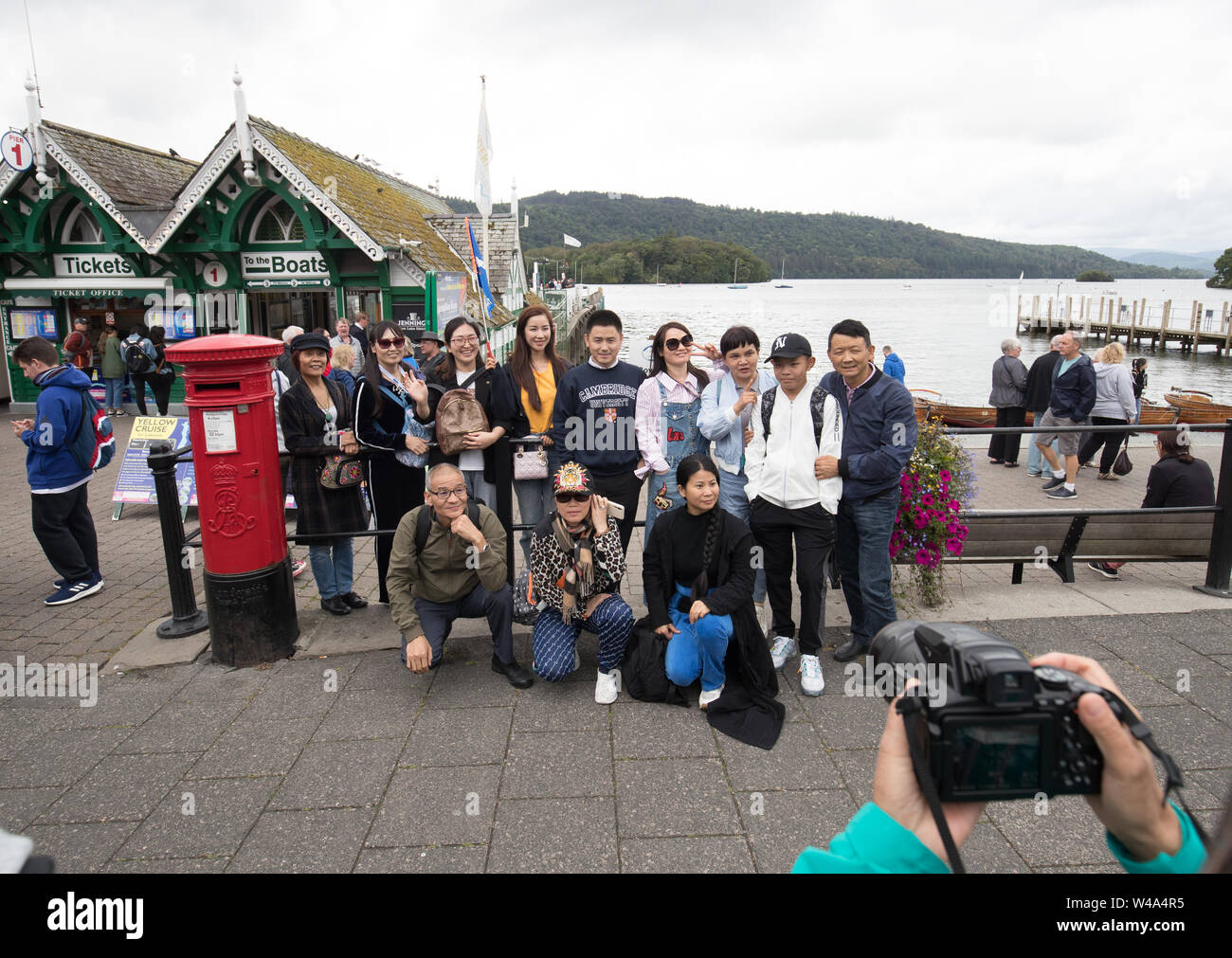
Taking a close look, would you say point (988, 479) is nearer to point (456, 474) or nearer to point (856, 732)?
point (856, 732)

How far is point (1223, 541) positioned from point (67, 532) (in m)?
8.56

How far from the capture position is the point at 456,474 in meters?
4.09

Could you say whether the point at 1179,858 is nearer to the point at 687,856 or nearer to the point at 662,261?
the point at 687,856

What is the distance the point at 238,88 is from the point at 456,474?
13555 millimetres

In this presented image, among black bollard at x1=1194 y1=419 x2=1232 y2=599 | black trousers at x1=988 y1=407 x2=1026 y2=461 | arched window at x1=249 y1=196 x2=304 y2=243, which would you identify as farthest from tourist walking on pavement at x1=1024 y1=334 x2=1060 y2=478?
arched window at x1=249 y1=196 x2=304 y2=243

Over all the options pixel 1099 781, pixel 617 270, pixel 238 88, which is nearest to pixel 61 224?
pixel 238 88

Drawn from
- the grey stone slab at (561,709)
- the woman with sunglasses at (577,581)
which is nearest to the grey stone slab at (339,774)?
the grey stone slab at (561,709)

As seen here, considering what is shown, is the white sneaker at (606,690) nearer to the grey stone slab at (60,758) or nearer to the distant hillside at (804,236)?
the grey stone slab at (60,758)

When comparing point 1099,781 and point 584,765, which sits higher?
point 1099,781

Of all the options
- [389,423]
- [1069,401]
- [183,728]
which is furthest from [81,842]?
[1069,401]

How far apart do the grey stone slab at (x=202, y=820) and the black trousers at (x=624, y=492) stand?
2.40 metres

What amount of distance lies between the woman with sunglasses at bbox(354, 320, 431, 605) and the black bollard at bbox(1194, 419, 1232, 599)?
5.57 metres

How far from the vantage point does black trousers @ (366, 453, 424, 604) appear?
5117 millimetres
